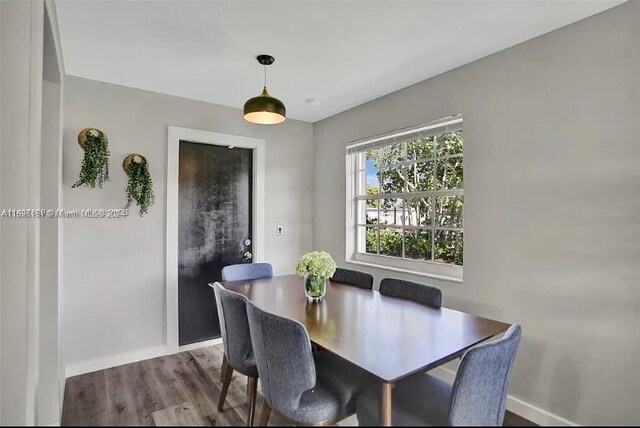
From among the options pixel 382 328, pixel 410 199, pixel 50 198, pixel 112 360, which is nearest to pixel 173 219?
pixel 50 198

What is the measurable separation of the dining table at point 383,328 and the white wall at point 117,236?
3.81ft

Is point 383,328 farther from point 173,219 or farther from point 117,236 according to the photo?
point 117,236

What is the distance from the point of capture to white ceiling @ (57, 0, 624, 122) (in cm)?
187

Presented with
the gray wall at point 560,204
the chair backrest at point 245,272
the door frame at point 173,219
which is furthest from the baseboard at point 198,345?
the gray wall at point 560,204

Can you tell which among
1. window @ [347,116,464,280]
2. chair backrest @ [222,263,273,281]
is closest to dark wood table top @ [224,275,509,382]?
chair backrest @ [222,263,273,281]

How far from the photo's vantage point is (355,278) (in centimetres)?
270

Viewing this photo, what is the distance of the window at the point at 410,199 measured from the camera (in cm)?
272

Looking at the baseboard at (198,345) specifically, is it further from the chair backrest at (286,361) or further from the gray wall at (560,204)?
the gray wall at (560,204)

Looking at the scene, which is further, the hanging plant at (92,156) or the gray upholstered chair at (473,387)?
the hanging plant at (92,156)

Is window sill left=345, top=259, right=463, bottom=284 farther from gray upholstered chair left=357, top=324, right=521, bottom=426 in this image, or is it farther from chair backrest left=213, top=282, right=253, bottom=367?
chair backrest left=213, top=282, right=253, bottom=367

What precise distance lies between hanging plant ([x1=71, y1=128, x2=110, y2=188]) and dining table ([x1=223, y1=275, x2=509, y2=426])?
1.45 metres

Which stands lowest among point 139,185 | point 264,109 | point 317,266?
point 317,266

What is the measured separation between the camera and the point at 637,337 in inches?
69.3

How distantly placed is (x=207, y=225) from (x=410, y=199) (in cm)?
192
